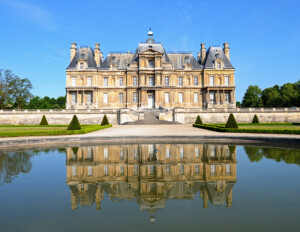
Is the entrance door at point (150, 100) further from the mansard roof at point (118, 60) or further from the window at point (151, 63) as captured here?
the mansard roof at point (118, 60)

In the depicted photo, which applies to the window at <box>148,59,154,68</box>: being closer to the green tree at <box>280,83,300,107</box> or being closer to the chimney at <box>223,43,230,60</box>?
the chimney at <box>223,43,230,60</box>

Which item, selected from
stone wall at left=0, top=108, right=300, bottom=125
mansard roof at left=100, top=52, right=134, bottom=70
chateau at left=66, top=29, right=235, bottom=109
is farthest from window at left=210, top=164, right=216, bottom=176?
mansard roof at left=100, top=52, right=134, bottom=70

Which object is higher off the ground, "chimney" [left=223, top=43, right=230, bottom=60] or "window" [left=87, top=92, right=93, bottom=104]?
"chimney" [left=223, top=43, right=230, bottom=60]

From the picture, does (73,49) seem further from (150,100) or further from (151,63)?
(150,100)

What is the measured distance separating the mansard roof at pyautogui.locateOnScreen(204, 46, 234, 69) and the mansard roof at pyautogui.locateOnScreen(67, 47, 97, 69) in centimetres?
2086

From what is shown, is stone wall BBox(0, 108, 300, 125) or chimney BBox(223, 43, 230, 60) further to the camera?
chimney BBox(223, 43, 230, 60)

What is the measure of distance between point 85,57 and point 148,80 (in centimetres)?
1259

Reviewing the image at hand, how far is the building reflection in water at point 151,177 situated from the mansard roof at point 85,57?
107 feet

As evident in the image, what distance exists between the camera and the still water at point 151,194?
3838mm

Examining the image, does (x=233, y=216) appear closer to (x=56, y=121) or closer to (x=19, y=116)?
(x=56, y=121)

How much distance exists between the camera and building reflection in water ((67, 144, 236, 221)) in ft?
16.3

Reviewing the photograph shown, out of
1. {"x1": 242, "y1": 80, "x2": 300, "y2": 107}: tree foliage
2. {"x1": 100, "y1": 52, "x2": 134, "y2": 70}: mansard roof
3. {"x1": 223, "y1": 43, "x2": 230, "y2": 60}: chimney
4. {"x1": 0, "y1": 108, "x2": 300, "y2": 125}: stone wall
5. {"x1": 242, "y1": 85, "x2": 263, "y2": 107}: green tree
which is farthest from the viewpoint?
{"x1": 242, "y1": 85, "x2": 263, "y2": 107}: green tree

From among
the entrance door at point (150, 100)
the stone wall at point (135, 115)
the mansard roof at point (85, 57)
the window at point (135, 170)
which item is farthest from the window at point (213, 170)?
the mansard roof at point (85, 57)

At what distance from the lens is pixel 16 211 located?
4309 mm
